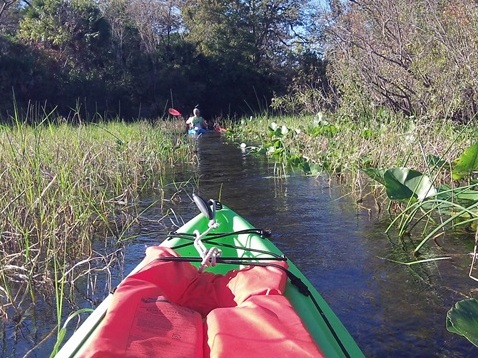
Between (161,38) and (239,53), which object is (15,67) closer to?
(161,38)

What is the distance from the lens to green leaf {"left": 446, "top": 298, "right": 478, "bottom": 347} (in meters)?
1.67

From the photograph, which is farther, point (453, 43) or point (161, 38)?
point (161, 38)

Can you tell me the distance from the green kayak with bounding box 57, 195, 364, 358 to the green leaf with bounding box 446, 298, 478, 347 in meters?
0.32

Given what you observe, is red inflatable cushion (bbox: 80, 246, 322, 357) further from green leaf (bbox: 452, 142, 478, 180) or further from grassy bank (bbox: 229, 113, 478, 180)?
green leaf (bbox: 452, 142, 478, 180)

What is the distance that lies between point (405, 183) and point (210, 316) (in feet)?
6.43

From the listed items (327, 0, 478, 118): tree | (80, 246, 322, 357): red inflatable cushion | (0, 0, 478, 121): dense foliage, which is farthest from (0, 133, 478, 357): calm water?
(0, 0, 478, 121): dense foliage

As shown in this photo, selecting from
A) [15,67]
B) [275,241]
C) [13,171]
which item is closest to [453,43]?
Answer: [275,241]

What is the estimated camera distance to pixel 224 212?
3.10 meters

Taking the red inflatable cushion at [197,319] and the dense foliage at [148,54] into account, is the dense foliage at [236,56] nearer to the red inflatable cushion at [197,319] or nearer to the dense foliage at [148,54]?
the dense foliage at [148,54]

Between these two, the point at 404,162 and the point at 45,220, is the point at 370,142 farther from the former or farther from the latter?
the point at 45,220

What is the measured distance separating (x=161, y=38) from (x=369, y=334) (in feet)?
71.1


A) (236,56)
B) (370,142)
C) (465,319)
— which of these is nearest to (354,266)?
(465,319)

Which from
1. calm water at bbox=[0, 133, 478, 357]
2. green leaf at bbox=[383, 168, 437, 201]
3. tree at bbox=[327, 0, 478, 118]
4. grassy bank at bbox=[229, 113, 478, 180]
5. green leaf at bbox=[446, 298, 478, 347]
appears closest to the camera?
green leaf at bbox=[446, 298, 478, 347]

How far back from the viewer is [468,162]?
324 centimetres
